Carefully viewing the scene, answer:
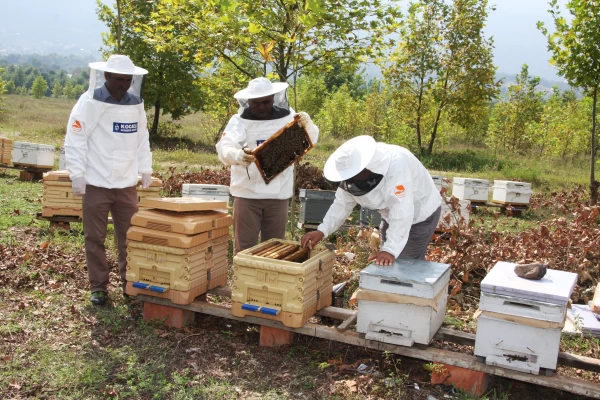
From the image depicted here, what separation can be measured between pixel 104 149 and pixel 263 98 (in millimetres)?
1456

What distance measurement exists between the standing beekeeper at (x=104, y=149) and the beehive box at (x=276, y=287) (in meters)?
1.50

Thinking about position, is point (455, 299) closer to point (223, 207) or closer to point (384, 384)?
point (384, 384)

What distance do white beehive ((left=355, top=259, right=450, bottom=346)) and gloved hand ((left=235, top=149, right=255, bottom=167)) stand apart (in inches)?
55.3

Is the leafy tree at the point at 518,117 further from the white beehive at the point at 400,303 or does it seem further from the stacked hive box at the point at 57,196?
the white beehive at the point at 400,303

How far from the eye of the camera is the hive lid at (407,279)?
12.1 feet

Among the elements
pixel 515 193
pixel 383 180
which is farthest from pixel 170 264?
pixel 515 193

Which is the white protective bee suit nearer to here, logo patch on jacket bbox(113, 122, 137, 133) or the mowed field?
the mowed field

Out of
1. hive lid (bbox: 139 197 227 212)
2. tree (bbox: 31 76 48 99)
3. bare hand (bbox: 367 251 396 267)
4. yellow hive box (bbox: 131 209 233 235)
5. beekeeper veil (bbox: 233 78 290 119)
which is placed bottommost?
bare hand (bbox: 367 251 396 267)

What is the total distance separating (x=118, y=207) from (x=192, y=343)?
1.53 metres

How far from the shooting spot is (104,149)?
16.2 feet

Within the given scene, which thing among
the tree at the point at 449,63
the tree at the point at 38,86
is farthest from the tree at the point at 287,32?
the tree at the point at 38,86

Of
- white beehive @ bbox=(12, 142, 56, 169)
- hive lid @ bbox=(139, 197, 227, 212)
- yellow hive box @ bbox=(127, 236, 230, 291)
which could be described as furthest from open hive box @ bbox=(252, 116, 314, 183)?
white beehive @ bbox=(12, 142, 56, 169)

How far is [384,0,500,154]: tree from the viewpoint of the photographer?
55.2 feet

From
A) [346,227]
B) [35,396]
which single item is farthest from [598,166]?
[35,396]
